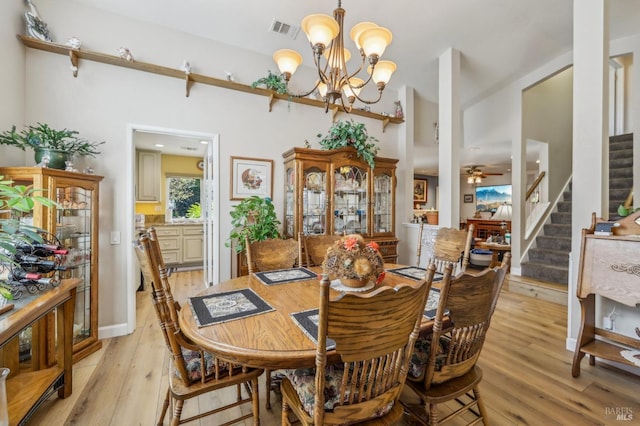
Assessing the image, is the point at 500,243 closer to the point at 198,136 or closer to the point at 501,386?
the point at 501,386

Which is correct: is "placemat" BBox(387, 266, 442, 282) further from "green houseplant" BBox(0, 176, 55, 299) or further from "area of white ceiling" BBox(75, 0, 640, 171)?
"area of white ceiling" BBox(75, 0, 640, 171)

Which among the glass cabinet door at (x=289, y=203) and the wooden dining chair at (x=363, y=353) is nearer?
the wooden dining chair at (x=363, y=353)

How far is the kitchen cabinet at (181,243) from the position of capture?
211 inches

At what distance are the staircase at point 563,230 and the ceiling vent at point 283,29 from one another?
191 inches

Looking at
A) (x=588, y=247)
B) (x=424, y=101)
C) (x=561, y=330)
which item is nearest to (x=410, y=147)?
(x=424, y=101)

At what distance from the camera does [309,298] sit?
1.56 m

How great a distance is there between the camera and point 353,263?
1557 mm

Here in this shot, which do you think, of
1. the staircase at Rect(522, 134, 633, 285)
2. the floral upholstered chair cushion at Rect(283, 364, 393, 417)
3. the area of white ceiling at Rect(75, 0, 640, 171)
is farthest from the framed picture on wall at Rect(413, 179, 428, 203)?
the floral upholstered chair cushion at Rect(283, 364, 393, 417)

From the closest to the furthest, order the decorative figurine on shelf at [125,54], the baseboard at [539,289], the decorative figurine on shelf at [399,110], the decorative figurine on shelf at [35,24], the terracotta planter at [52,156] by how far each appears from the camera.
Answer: the terracotta planter at [52,156] → the decorative figurine on shelf at [35,24] → the decorative figurine on shelf at [125,54] → the baseboard at [539,289] → the decorative figurine on shelf at [399,110]

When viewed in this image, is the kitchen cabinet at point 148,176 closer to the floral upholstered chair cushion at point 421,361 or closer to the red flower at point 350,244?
the red flower at point 350,244

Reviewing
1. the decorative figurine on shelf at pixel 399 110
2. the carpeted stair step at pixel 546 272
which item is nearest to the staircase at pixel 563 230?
the carpeted stair step at pixel 546 272

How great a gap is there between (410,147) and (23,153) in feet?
14.7

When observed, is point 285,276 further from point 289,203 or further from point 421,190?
point 421,190

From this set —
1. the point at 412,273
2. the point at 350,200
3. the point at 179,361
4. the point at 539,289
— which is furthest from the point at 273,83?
the point at 539,289
